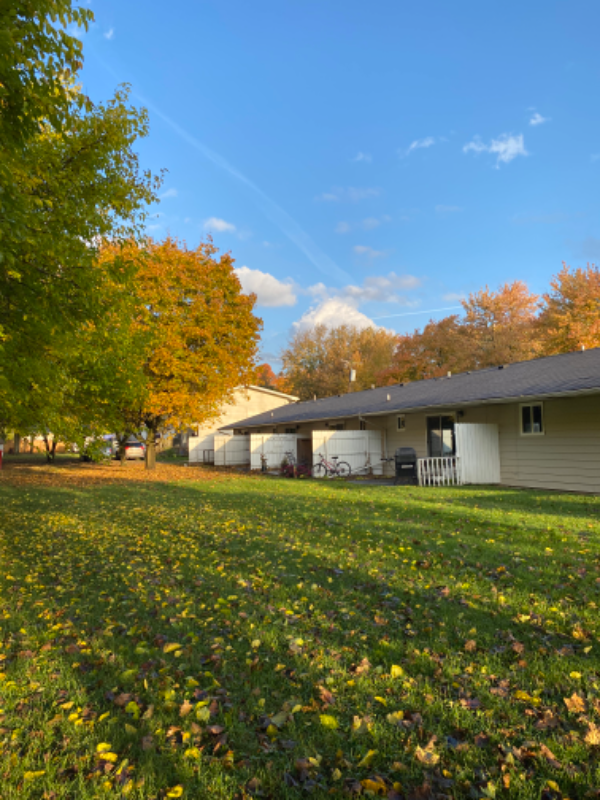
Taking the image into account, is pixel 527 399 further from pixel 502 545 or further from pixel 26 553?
pixel 26 553

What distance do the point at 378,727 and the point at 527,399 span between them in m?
12.2

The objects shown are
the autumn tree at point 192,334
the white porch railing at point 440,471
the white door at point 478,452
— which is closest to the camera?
the white door at point 478,452

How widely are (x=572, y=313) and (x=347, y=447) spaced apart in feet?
68.0

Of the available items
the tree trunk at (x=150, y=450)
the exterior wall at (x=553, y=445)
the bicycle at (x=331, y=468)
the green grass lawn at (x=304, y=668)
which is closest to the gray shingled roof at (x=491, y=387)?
the exterior wall at (x=553, y=445)

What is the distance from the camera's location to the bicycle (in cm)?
2002

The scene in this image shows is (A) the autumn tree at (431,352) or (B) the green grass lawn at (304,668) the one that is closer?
(B) the green grass lawn at (304,668)

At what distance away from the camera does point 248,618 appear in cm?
406

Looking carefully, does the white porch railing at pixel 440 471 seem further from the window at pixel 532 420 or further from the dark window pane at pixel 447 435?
the window at pixel 532 420

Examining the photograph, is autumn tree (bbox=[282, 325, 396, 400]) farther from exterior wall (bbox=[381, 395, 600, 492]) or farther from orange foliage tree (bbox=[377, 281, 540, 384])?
exterior wall (bbox=[381, 395, 600, 492])

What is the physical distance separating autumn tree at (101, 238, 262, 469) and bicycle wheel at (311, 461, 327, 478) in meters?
5.36

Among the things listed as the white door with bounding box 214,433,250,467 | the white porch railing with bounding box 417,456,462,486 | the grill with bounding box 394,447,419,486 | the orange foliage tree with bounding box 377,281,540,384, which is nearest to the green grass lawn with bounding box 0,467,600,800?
the white porch railing with bounding box 417,456,462,486

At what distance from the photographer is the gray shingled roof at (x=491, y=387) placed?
12.7m

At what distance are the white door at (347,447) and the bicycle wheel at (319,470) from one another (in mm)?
219

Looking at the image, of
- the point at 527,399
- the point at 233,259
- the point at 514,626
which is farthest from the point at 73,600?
the point at 233,259
